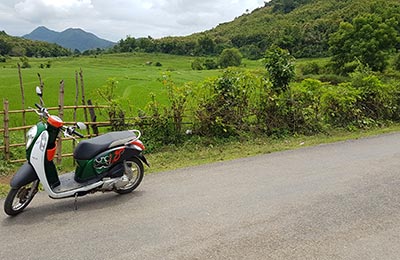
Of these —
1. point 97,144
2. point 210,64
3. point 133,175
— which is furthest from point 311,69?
point 97,144

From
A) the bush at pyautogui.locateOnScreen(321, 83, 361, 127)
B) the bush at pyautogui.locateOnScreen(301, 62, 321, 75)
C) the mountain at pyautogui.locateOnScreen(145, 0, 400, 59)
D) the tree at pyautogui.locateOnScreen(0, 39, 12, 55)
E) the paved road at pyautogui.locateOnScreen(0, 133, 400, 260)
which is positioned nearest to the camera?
the paved road at pyautogui.locateOnScreen(0, 133, 400, 260)

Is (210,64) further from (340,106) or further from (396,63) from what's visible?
(340,106)

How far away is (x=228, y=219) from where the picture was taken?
12.5 feet

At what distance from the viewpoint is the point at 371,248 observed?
3219mm

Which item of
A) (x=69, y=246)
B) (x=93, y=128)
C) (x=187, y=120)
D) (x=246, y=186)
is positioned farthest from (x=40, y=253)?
(x=187, y=120)

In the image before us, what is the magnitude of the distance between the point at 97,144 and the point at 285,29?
196ft

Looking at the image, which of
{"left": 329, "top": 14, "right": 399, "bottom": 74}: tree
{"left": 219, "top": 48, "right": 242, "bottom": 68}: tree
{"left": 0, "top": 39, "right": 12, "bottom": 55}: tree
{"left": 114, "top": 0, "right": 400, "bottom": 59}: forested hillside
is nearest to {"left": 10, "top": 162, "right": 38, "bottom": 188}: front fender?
{"left": 329, "top": 14, "right": 399, "bottom": 74}: tree

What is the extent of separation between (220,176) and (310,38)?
55893 mm

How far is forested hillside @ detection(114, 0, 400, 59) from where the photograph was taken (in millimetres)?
52763

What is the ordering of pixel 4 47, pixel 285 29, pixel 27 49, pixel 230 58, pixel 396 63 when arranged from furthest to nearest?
pixel 27 49, pixel 4 47, pixel 285 29, pixel 230 58, pixel 396 63

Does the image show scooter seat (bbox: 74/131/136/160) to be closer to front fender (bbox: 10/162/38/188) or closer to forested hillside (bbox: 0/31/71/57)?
front fender (bbox: 10/162/38/188)

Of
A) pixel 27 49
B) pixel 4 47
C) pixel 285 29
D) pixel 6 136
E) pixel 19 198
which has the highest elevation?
pixel 285 29

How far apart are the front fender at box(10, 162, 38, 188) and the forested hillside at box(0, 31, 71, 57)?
65645 mm

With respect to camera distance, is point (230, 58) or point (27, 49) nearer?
point (230, 58)
